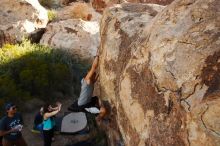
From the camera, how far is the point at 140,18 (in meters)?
9.68

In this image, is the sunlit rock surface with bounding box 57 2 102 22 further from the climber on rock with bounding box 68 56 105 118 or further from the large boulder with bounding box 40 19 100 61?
the climber on rock with bounding box 68 56 105 118

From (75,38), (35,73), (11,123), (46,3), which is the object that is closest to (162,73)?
(11,123)

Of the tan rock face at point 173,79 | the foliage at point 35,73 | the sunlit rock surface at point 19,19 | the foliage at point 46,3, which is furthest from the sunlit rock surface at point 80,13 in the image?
the tan rock face at point 173,79

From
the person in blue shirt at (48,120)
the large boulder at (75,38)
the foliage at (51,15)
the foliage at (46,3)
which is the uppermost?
the foliage at (46,3)

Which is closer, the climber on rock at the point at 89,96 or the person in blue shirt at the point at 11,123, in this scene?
the person in blue shirt at the point at 11,123

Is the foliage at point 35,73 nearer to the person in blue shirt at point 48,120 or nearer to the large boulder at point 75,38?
the large boulder at point 75,38

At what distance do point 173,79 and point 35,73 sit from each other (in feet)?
24.6

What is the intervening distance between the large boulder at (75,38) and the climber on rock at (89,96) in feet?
14.7

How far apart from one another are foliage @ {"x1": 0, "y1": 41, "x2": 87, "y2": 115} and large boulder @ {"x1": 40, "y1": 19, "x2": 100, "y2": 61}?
53 centimetres

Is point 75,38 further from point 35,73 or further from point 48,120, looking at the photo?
point 48,120

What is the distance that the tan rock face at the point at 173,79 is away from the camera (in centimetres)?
619

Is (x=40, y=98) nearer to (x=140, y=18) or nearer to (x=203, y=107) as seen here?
(x=140, y=18)

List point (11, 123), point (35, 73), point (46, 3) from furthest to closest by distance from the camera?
point (46, 3)
point (35, 73)
point (11, 123)

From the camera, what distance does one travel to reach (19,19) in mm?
17938
